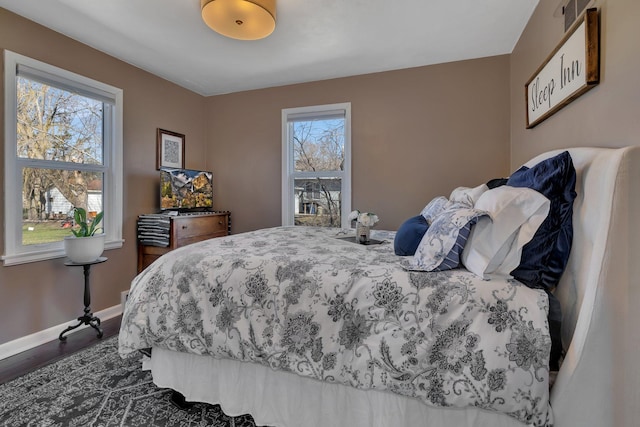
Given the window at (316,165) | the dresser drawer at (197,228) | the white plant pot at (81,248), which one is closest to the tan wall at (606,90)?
the window at (316,165)

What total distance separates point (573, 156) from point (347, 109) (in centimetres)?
252

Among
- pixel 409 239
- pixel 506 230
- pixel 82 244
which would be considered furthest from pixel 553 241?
pixel 82 244

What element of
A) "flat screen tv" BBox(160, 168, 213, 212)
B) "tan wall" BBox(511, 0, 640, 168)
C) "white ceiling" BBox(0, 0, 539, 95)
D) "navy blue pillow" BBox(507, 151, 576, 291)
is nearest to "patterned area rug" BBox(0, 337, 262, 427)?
"navy blue pillow" BBox(507, 151, 576, 291)

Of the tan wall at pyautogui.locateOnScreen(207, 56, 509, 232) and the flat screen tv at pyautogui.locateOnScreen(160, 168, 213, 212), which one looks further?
the flat screen tv at pyautogui.locateOnScreen(160, 168, 213, 212)

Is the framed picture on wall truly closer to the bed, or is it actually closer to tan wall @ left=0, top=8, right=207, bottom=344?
tan wall @ left=0, top=8, right=207, bottom=344

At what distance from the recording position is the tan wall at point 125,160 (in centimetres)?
229

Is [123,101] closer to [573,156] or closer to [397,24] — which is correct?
[397,24]

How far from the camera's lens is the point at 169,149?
359 cm

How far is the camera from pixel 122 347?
5.07 ft

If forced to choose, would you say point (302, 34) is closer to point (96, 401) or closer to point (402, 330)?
point (402, 330)

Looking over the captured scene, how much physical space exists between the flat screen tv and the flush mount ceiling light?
1.80 metres

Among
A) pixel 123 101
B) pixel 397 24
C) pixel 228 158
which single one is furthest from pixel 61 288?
pixel 397 24

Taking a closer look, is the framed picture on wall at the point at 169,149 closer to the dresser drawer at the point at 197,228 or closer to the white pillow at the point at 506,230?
the dresser drawer at the point at 197,228

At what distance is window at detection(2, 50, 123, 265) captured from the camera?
2275 millimetres
